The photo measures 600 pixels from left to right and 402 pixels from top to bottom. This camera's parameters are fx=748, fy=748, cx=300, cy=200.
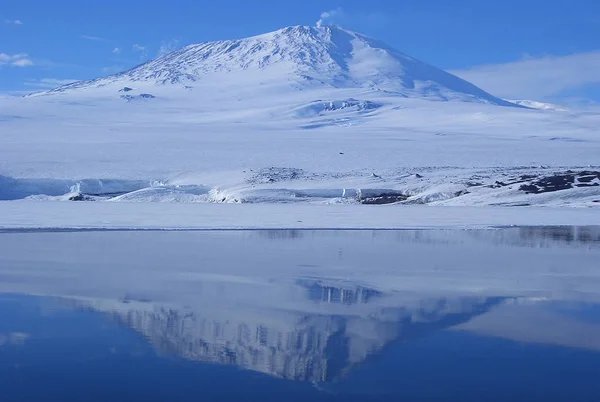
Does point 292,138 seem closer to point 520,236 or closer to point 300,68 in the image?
point 520,236

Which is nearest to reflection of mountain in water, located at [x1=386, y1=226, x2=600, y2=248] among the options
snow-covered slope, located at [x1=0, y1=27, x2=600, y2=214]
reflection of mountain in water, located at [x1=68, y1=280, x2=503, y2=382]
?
reflection of mountain in water, located at [x1=68, y1=280, x2=503, y2=382]

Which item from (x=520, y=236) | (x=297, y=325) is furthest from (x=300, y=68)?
(x=297, y=325)

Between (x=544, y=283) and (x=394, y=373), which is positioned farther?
(x=544, y=283)

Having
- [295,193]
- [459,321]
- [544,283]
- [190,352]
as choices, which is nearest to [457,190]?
[295,193]

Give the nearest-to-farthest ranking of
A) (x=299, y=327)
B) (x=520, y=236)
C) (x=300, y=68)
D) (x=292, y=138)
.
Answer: (x=299, y=327)
(x=520, y=236)
(x=292, y=138)
(x=300, y=68)

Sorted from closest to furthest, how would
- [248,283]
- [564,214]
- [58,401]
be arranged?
[58,401]
[248,283]
[564,214]

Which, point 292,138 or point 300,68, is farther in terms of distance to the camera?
point 300,68

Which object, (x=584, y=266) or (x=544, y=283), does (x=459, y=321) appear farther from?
(x=584, y=266)

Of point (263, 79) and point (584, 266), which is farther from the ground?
point (263, 79)

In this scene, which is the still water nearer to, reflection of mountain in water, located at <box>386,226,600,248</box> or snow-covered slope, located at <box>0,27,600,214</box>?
reflection of mountain in water, located at <box>386,226,600,248</box>
